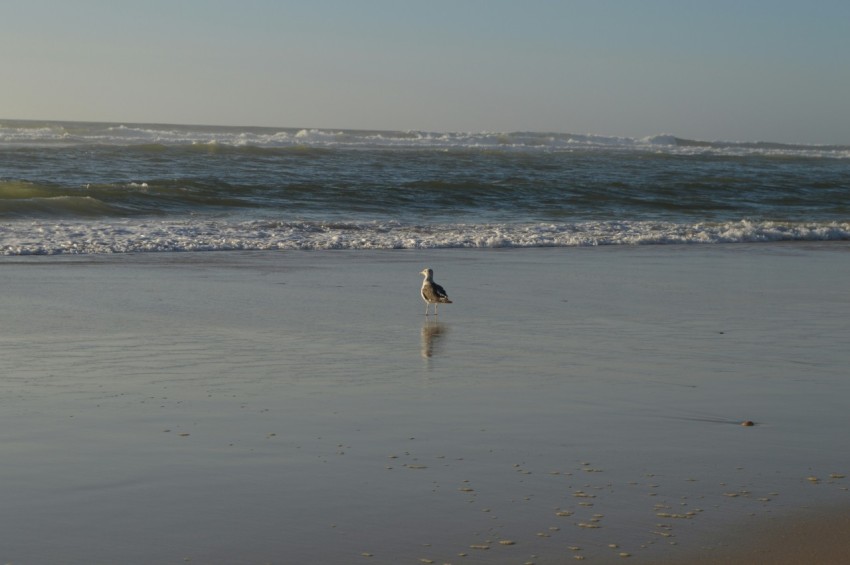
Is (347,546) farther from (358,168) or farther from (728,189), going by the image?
(358,168)

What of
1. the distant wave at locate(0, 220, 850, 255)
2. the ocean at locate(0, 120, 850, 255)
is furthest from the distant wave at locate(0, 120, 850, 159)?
the distant wave at locate(0, 220, 850, 255)

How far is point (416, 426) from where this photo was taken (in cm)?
554

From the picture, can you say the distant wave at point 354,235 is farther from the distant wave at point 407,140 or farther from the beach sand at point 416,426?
the distant wave at point 407,140

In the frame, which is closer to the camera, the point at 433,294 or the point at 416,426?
the point at 416,426

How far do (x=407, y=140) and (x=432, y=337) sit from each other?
185 ft

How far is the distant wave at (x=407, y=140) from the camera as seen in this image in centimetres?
5156

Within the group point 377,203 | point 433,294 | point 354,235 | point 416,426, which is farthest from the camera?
point 377,203

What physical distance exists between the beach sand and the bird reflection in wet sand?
0.04 meters

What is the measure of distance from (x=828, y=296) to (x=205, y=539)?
310 inches

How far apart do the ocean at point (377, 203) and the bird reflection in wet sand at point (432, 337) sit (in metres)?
5.87

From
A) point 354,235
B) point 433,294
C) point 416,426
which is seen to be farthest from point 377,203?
point 416,426

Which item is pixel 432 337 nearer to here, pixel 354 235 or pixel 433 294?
pixel 433 294

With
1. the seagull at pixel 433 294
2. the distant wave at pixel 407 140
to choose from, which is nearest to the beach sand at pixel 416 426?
the seagull at pixel 433 294

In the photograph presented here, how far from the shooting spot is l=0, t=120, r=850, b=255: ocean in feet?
50.0
